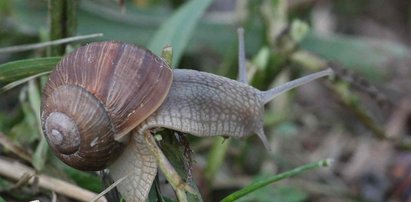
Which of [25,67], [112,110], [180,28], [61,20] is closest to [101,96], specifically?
[112,110]

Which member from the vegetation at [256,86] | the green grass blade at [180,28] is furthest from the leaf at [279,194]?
the green grass blade at [180,28]

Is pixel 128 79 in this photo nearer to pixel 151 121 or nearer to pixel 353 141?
pixel 151 121

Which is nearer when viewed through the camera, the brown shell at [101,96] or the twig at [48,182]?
the brown shell at [101,96]

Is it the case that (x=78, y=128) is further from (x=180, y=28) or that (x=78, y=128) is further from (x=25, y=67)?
(x=180, y=28)

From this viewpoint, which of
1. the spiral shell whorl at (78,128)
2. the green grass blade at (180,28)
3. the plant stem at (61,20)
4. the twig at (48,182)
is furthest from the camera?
the green grass blade at (180,28)

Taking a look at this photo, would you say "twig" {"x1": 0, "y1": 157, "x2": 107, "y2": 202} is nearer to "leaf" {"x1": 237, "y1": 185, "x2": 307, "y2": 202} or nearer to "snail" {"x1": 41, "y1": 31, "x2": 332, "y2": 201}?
"snail" {"x1": 41, "y1": 31, "x2": 332, "y2": 201}

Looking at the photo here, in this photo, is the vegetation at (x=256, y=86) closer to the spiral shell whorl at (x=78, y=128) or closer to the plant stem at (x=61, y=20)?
the plant stem at (x=61, y=20)

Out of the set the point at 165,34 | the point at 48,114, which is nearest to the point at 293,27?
the point at 165,34

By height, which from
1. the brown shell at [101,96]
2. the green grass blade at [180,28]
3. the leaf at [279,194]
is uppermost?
the brown shell at [101,96]
